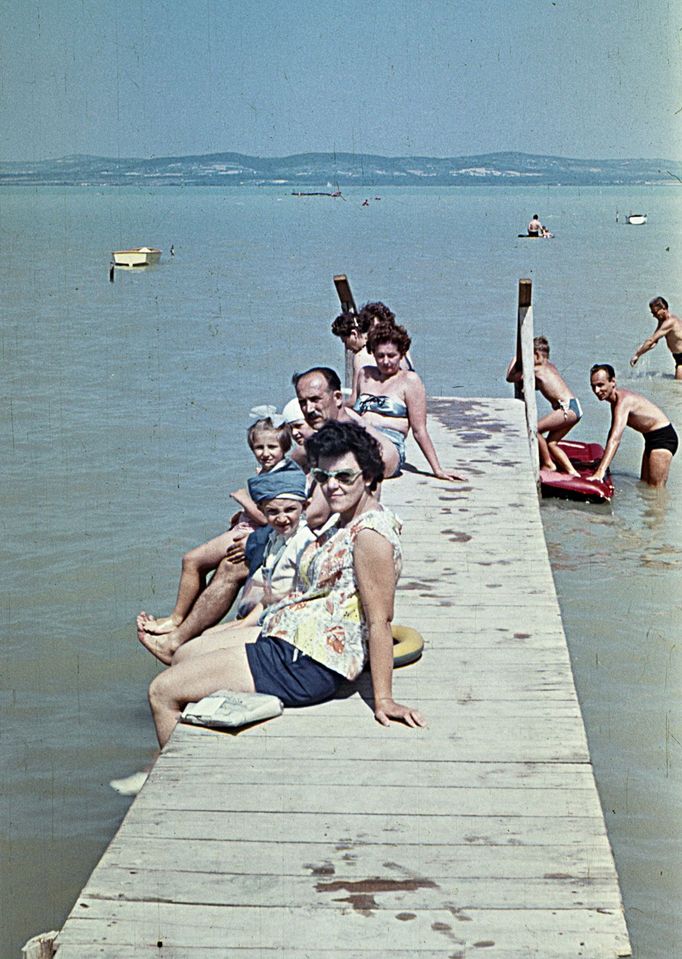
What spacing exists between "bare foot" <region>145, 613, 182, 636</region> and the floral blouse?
1777 mm

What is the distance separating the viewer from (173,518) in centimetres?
1155

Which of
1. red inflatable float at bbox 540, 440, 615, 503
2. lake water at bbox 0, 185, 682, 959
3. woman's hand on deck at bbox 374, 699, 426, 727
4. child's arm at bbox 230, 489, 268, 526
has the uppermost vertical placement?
child's arm at bbox 230, 489, 268, 526

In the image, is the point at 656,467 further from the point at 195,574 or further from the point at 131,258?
the point at 131,258

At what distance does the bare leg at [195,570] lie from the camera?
6793 millimetres

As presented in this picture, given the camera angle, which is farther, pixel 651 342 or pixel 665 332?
pixel 665 332

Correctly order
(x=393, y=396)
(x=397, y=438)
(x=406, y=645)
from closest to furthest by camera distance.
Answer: (x=406, y=645), (x=393, y=396), (x=397, y=438)

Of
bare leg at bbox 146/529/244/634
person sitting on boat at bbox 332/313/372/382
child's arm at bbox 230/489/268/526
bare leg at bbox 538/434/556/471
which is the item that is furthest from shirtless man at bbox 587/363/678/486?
bare leg at bbox 146/529/244/634

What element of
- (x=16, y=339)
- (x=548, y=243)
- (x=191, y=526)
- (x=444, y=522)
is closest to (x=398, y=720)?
(x=444, y=522)

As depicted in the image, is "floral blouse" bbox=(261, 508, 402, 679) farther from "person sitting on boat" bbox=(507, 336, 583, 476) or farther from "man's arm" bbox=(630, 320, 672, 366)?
"man's arm" bbox=(630, 320, 672, 366)

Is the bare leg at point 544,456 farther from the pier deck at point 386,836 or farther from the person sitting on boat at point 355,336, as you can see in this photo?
the pier deck at point 386,836

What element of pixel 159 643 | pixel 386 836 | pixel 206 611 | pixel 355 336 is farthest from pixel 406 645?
pixel 355 336

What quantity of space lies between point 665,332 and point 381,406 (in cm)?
889

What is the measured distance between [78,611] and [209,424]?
656 centimetres

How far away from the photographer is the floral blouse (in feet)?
17.0
